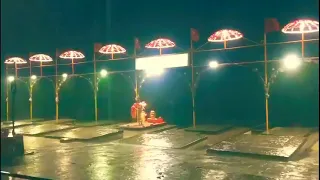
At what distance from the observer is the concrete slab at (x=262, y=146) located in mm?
12297

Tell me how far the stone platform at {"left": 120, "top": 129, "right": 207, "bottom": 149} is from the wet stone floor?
875 mm

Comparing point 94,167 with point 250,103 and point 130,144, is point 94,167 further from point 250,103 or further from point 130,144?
point 250,103

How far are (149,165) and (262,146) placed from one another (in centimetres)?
427

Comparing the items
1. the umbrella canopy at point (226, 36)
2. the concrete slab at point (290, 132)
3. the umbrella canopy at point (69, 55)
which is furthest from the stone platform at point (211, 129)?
the umbrella canopy at point (69, 55)

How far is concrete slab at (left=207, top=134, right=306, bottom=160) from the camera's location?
40.3 feet

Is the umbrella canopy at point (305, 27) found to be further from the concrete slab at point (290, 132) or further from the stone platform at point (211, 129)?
the stone platform at point (211, 129)

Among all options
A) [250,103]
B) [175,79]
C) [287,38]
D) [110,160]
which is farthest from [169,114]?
[110,160]

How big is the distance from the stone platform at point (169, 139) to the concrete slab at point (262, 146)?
1537 mm

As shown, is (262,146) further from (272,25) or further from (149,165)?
(272,25)

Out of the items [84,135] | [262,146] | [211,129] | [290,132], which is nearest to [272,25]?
[290,132]

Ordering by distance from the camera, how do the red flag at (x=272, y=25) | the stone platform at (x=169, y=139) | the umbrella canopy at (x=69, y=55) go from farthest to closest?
1. the umbrella canopy at (x=69, y=55)
2. the red flag at (x=272, y=25)
3. the stone platform at (x=169, y=139)

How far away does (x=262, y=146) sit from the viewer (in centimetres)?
1351

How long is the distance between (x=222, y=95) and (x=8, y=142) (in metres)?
13.3

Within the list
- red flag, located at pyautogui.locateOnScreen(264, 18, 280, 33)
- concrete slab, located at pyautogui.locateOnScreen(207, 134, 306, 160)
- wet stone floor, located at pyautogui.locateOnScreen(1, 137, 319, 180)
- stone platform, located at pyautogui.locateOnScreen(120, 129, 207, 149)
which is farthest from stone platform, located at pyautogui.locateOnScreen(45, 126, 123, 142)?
red flag, located at pyautogui.locateOnScreen(264, 18, 280, 33)
